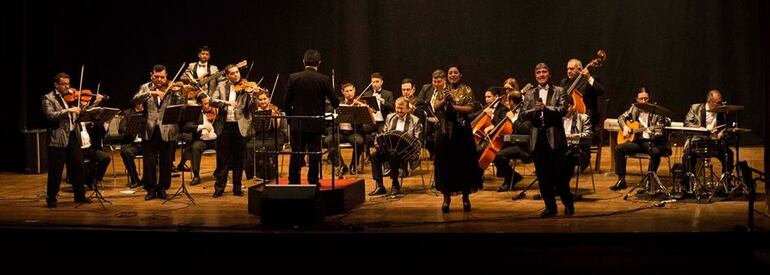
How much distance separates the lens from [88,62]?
15.5m

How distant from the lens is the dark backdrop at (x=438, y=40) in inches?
578

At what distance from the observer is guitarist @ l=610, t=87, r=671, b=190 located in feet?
33.4

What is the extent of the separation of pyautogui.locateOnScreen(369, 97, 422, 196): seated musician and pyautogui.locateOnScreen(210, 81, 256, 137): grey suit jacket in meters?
1.44

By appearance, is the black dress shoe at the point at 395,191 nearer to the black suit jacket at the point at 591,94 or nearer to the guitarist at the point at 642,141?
the black suit jacket at the point at 591,94

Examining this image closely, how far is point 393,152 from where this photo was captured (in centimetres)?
1022

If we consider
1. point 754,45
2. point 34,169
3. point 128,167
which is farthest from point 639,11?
point 34,169

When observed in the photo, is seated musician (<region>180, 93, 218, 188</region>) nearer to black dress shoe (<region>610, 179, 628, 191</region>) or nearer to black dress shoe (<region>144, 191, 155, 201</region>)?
black dress shoe (<region>144, 191, 155, 201</region>)

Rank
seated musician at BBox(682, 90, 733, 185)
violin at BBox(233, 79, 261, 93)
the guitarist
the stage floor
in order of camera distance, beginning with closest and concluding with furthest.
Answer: the stage floor, seated musician at BBox(682, 90, 733, 185), the guitarist, violin at BBox(233, 79, 261, 93)

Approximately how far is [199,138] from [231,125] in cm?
177

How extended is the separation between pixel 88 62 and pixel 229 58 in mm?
2330

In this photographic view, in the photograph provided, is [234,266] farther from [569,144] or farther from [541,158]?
[569,144]

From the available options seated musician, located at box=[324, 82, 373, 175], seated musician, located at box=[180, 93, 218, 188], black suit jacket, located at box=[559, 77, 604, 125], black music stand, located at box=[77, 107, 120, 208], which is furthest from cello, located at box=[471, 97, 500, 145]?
black music stand, located at box=[77, 107, 120, 208]

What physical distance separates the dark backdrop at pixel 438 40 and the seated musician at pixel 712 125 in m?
4.81

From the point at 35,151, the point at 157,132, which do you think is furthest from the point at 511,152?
the point at 35,151
